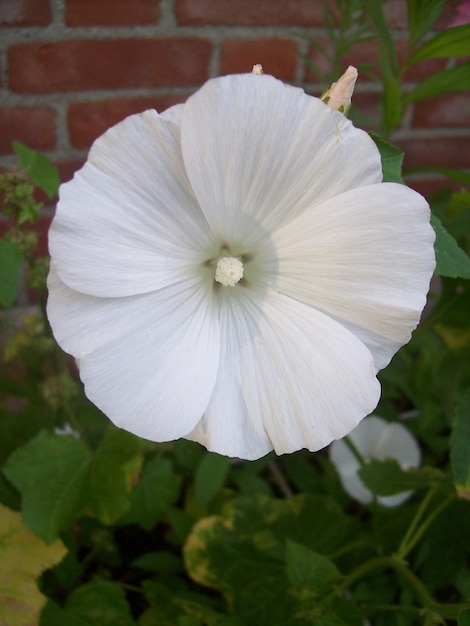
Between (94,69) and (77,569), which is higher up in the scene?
(94,69)

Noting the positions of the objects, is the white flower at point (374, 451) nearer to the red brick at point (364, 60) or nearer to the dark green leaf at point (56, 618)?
the dark green leaf at point (56, 618)

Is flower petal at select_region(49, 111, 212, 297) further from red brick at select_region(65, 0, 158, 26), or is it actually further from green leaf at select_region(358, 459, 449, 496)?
red brick at select_region(65, 0, 158, 26)

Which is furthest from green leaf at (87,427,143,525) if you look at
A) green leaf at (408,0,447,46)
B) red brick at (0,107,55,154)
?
green leaf at (408,0,447,46)

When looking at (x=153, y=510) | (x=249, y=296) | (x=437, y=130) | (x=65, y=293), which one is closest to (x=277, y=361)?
(x=249, y=296)

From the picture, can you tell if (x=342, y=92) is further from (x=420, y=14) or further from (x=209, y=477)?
(x=209, y=477)

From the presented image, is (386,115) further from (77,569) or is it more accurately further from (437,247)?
(77,569)

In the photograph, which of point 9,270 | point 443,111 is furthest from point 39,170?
point 443,111
